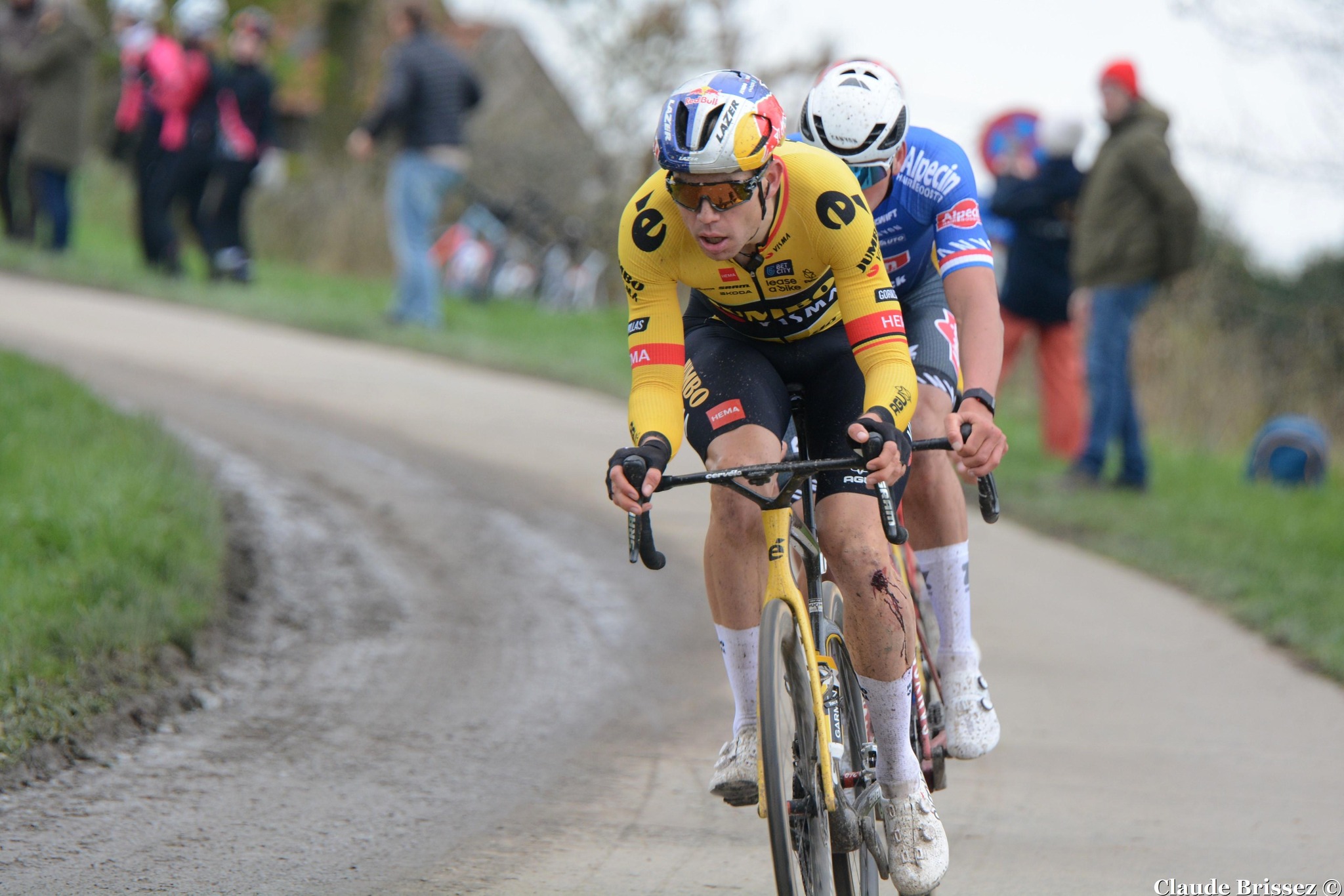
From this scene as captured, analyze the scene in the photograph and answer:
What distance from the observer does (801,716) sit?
3.48 meters

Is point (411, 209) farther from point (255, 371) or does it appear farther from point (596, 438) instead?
point (596, 438)

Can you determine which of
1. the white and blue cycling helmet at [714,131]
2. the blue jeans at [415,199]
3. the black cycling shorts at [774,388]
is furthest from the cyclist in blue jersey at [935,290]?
the blue jeans at [415,199]

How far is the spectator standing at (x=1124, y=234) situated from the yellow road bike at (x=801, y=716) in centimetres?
599

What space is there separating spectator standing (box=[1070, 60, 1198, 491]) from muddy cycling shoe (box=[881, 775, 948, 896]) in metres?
6.00

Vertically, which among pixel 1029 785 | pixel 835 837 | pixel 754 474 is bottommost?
pixel 1029 785

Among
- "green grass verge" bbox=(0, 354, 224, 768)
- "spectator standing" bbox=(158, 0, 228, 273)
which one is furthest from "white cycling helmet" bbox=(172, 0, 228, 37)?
"green grass verge" bbox=(0, 354, 224, 768)

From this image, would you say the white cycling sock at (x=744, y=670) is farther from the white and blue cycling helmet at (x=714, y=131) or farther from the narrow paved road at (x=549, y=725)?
the white and blue cycling helmet at (x=714, y=131)

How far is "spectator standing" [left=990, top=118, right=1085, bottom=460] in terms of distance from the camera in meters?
9.60

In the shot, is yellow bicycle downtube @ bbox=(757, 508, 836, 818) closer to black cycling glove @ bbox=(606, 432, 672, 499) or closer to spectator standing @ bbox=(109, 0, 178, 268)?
black cycling glove @ bbox=(606, 432, 672, 499)

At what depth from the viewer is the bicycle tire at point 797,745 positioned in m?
3.31

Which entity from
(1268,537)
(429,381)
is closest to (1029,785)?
(1268,537)

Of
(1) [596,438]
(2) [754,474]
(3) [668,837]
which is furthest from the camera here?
(1) [596,438]

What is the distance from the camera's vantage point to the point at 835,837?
3.53 m

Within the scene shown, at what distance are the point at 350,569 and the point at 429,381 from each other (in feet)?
14.5
